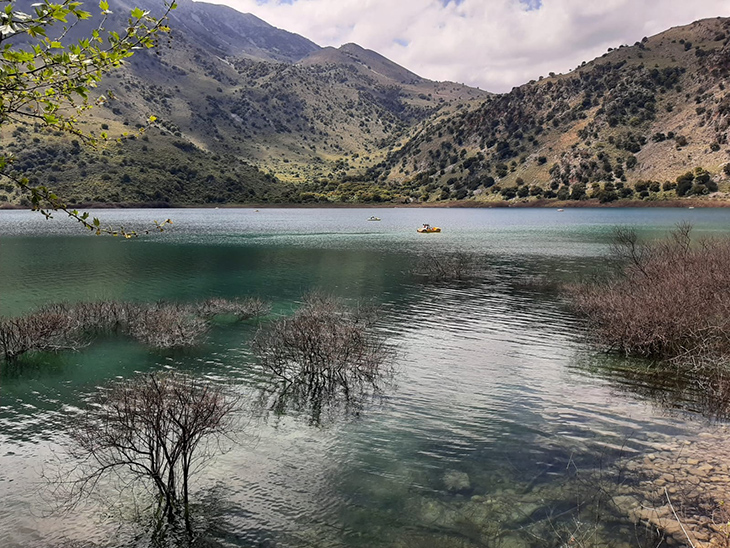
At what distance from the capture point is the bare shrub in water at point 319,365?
62.2ft

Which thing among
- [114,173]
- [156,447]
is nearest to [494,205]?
[114,173]

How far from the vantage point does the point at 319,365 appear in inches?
819

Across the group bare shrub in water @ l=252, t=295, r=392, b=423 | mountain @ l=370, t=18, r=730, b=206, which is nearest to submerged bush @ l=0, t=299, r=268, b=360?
bare shrub in water @ l=252, t=295, r=392, b=423

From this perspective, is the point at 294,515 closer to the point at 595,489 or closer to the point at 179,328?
the point at 595,489

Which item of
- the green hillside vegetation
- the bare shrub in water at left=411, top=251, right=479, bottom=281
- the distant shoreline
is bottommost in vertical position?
the bare shrub in water at left=411, top=251, right=479, bottom=281

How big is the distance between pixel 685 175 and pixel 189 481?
15272cm

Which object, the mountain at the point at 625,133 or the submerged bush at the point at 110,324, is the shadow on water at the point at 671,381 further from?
the mountain at the point at 625,133

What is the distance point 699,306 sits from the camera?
76.6 feet

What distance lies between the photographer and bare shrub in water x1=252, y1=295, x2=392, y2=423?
18953 mm

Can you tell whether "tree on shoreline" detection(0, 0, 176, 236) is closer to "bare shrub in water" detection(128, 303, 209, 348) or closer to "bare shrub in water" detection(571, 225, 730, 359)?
"bare shrub in water" detection(128, 303, 209, 348)

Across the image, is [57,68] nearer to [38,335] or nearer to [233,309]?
[38,335]

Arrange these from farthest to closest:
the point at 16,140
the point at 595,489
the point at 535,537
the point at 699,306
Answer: the point at 16,140 → the point at 699,306 → the point at 595,489 → the point at 535,537

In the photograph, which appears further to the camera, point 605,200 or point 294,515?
point 605,200

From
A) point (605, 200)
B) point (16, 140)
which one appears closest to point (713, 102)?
point (605, 200)
